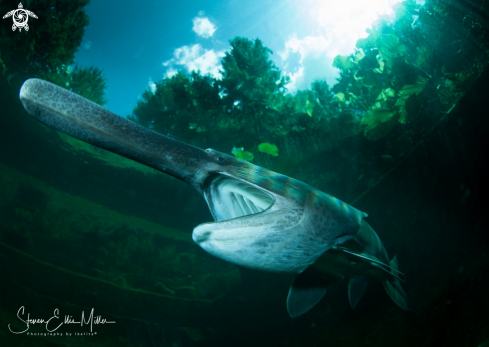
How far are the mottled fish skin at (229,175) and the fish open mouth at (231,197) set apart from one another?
231 millimetres

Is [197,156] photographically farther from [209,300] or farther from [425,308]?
[209,300]

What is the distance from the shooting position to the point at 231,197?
7.13ft

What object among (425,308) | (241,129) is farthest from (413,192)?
(241,129)

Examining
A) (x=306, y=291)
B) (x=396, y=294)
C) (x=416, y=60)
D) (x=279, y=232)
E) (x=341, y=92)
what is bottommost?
(x=396, y=294)

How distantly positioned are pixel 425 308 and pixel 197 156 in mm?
4503

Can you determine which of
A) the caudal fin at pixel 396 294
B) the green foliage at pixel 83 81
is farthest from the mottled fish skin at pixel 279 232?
the green foliage at pixel 83 81

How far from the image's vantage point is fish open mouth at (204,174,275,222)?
73.5 inches

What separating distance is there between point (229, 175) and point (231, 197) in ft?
2.03

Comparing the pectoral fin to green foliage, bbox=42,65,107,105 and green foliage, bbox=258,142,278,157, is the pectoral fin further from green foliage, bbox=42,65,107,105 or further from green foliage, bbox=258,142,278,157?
green foliage, bbox=42,65,107,105

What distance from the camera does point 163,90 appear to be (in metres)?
9.73

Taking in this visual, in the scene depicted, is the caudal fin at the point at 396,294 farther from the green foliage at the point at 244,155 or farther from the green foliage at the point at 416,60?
the green foliage at the point at 244,155

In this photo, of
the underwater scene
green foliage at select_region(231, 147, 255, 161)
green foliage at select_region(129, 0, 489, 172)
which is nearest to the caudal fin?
the underwater scene
